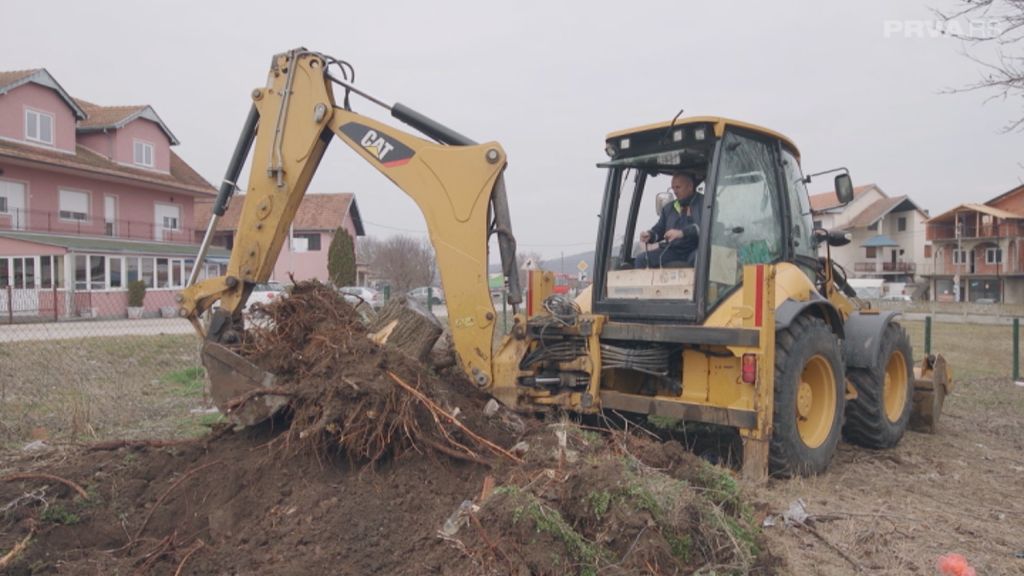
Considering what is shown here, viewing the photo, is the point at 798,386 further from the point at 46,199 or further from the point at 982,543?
the point at 46,199

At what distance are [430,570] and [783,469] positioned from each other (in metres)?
2.80

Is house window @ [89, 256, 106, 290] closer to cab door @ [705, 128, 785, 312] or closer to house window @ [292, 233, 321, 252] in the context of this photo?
house window @ [292, 233, 321, 252]

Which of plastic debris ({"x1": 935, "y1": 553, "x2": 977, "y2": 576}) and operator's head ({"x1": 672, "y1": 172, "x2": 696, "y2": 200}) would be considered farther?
operator's head ({"x1": 672, "y1": 172, "x2": 696, "y2": 200})

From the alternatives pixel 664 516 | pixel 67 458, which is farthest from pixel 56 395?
pixel 664 516

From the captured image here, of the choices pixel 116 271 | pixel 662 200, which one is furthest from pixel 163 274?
pixel 662 200

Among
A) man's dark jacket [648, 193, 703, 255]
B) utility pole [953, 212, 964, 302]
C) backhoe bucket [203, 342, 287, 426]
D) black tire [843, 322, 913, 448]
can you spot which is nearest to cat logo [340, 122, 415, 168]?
backhoe bucket [203, 342, 287, 426]

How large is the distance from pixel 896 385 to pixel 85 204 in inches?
1182

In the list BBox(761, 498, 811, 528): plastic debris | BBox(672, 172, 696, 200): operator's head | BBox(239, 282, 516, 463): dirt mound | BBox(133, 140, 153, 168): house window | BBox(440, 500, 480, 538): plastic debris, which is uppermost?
BBox(133, 140, 153, 168): house window

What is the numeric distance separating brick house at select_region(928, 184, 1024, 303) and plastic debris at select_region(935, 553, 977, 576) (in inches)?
2200

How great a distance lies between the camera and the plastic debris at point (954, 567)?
10.7 ft

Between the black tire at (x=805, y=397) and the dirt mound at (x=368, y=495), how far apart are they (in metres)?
1.09

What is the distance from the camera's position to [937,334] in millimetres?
21797

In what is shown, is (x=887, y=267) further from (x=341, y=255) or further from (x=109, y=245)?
(x=109, y=245)

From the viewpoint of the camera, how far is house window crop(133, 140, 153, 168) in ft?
99.7
